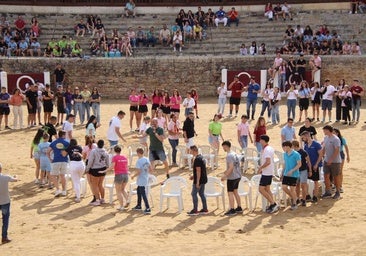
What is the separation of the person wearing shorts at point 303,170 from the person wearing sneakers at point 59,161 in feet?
17.3

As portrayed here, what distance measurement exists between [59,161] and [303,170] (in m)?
5.57

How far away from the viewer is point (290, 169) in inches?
572

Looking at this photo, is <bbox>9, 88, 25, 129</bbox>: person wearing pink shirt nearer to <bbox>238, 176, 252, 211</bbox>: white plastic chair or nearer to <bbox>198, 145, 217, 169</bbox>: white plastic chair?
<bbox>198, 145, 217, 169</bbox>: white plastic chair

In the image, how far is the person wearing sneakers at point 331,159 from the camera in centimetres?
1551

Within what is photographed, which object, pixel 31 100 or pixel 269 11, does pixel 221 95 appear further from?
pixel 269 11

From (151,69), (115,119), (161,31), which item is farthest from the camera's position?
(161,31)

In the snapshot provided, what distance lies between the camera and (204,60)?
32469 millimetres

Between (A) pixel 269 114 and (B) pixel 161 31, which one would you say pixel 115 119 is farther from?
(B) pixel 161 31

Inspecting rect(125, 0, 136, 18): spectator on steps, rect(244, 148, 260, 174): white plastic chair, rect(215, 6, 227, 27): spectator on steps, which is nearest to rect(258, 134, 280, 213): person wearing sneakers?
rect(244, 148, 260, 174): white plastic chair

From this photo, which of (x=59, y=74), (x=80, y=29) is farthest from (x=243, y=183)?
(x=80, y=29)

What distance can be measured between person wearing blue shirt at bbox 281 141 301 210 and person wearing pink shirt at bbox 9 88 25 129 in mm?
12343

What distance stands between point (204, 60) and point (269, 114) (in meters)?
7.54

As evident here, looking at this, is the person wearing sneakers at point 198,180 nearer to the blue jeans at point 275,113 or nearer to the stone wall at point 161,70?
the blue jeans at point 275,113

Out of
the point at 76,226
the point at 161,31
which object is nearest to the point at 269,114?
the point at 161,31
